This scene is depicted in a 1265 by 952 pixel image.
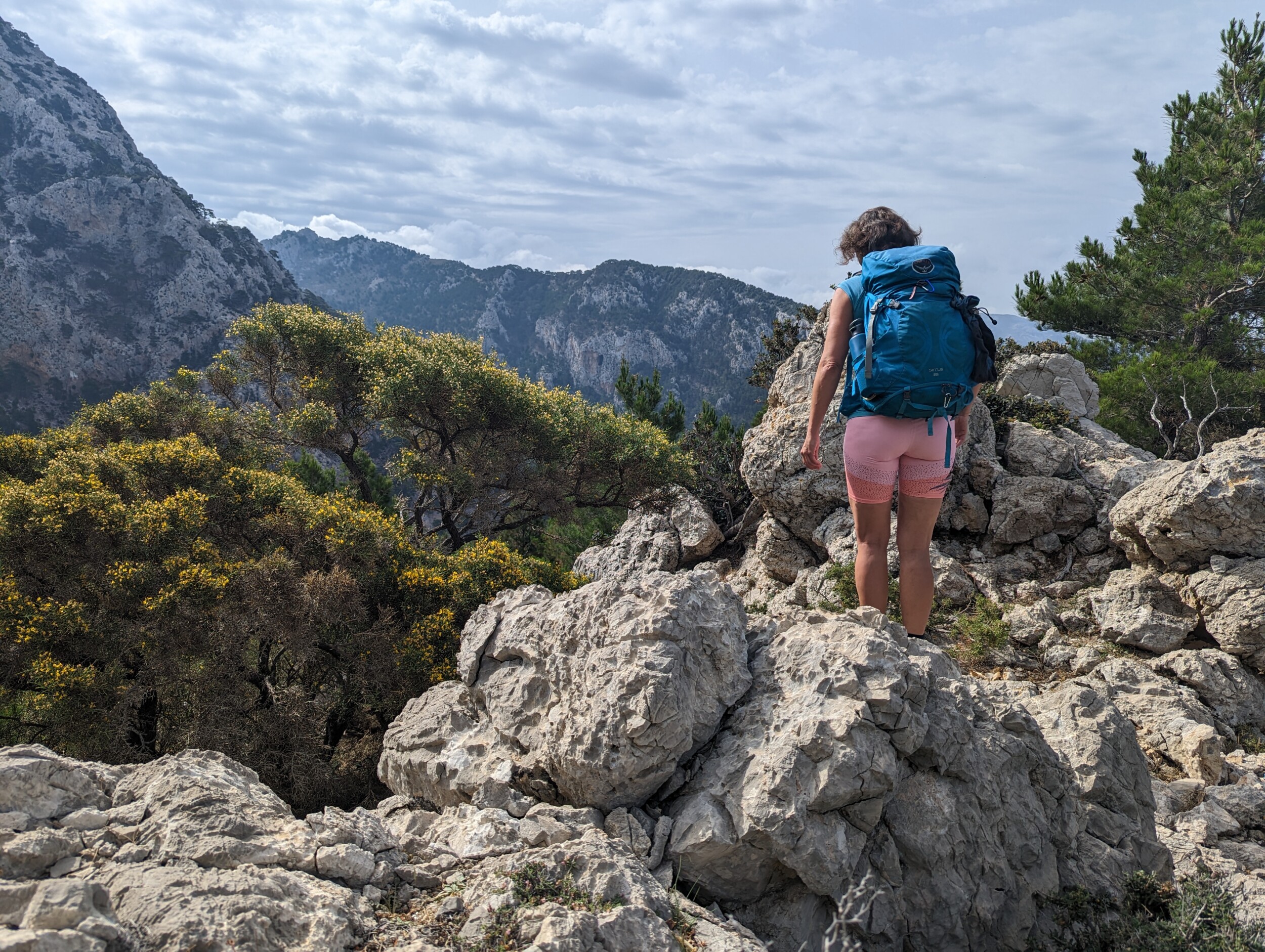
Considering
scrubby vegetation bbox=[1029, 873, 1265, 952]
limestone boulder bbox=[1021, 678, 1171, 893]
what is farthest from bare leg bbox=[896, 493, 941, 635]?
scrubby vegetation bbox=[1029, 873, 1265, 952]

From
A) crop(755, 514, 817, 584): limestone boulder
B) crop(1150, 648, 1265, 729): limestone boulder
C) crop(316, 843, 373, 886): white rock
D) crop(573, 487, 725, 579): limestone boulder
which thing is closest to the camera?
crop(316, 843, 373, 886): white rock

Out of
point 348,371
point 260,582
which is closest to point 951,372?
point 260,582

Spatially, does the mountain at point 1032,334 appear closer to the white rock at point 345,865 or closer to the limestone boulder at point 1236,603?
the limestone boulder at point 1236,603

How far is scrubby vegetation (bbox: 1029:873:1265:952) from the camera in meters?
3.07

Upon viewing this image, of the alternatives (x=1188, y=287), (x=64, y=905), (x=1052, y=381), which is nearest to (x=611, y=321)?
(x=1188, y=287)

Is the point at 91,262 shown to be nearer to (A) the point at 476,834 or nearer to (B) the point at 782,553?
(B) the point at 782,553

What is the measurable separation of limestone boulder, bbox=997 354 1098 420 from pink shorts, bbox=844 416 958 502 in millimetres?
10613

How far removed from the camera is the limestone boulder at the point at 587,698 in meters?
3.58

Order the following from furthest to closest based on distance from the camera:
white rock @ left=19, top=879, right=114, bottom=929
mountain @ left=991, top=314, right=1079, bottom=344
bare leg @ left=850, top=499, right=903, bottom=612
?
1. mountain @ left=991, top=314, right=1079, bottom=344
2. bare leg @ left=850, top=499, right=903, bottom=612
3. white rock @ left=19, top=879, right=114, bottom=929

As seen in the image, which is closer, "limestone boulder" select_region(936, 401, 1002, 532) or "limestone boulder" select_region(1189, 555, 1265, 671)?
"limestone boulder" select_region(1189, 555, 1265, 671)

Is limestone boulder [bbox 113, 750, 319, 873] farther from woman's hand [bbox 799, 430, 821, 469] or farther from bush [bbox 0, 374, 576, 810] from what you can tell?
woman's hand [bbox 799, 430, 821, 469]

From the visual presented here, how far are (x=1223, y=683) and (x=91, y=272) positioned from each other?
307 feet

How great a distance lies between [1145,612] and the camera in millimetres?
6199

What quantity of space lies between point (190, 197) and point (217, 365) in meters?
89.2
